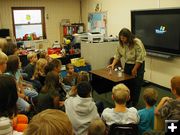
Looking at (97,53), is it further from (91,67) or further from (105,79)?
(105,79)

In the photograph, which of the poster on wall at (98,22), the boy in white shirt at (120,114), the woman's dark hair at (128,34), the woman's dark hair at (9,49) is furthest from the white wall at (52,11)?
the boy in white shirt at (120,114)

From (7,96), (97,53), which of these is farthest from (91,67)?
A: (7,96)

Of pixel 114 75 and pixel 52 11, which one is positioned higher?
pixel 52 11

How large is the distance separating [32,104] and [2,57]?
897 millimetres

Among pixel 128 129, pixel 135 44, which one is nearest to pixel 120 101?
pixel 128 129

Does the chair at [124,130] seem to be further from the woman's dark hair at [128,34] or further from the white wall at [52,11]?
the white wall at [52,11]

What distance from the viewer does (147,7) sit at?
16.9 feet

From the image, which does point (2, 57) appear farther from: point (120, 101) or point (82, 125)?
point (120, 101)

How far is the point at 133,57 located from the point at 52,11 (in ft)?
15.0

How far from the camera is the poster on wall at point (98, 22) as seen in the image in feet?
22.1

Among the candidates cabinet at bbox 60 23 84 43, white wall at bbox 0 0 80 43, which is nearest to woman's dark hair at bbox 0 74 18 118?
white wall at bbox 0 0 80 43

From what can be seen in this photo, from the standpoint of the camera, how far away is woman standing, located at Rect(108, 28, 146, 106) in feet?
11.5

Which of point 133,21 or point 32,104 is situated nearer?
point 32,104

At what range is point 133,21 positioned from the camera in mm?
5434
